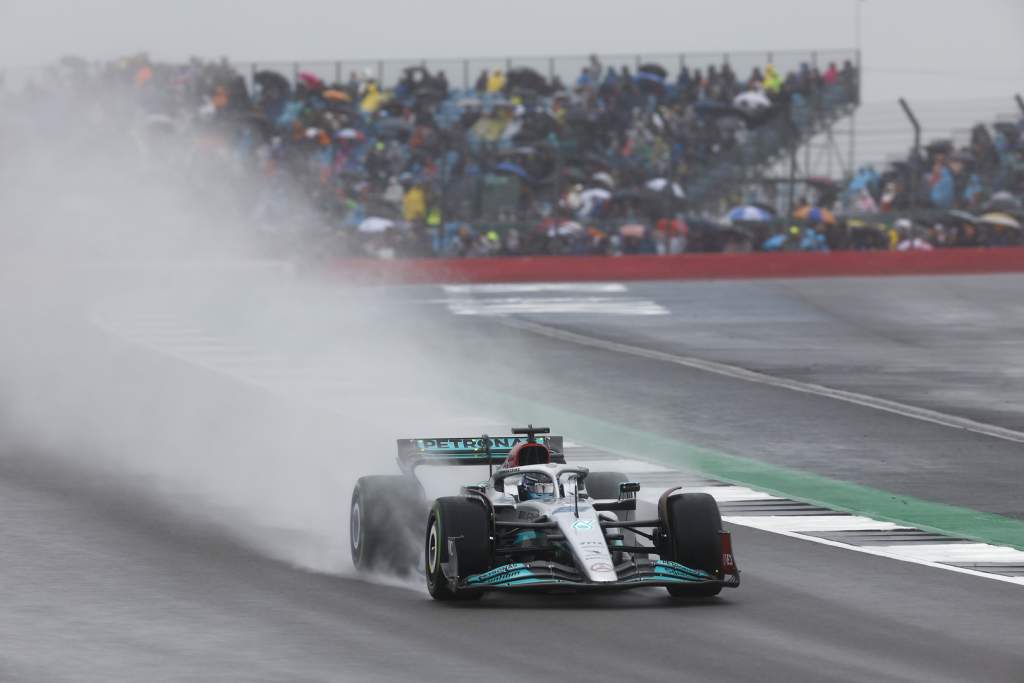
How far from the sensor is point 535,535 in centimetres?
948

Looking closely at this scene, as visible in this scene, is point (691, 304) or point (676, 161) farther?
point (676, 161)

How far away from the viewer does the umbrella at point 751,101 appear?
120 ft

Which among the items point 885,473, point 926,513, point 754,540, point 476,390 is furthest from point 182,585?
point 476,390

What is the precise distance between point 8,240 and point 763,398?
14.6 metres

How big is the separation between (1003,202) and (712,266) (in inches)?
199

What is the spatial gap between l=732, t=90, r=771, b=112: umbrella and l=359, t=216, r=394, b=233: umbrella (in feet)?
25.6

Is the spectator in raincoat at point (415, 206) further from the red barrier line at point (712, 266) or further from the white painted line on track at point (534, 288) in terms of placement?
the white painted line on track at point (534, 288)

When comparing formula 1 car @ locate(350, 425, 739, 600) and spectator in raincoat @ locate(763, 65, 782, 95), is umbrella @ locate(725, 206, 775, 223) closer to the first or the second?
spectator in raincoat @ locate(763, 65, 782, 95)

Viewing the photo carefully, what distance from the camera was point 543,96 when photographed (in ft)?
120

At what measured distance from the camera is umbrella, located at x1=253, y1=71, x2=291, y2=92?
36.2m

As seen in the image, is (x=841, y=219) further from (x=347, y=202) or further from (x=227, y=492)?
(x=227, y=492)

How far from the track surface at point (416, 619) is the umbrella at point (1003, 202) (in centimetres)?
2046

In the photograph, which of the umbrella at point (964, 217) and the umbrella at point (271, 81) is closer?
the umbrella at point (964, 217)

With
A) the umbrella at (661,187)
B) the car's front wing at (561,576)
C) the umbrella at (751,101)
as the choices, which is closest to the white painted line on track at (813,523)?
the car's front wing at (561,576)
